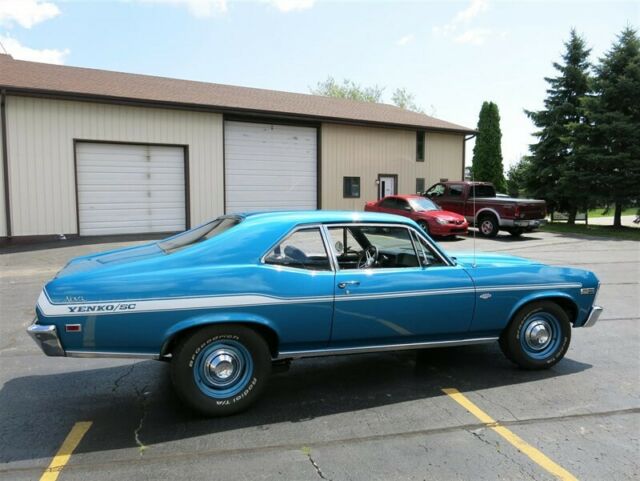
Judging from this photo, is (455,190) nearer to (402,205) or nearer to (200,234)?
(402,205)

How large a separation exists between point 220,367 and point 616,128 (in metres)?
21.1

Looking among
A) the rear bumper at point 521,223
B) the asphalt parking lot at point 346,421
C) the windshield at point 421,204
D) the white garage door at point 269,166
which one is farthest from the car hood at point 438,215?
the asphalt parking lot at point 346,421

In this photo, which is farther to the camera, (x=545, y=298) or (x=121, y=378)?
(x=545, y=298)

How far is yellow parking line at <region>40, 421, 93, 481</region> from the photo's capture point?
3.06m

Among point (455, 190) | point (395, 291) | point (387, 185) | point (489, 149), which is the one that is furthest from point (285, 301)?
point (489, 149)

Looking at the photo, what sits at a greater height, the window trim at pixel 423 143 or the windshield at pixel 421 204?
the window trim at pixel 423 143

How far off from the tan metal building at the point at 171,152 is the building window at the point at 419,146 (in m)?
0.05

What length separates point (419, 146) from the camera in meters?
23.7

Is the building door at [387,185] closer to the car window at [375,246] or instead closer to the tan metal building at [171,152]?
the tan metal building at [171,152]

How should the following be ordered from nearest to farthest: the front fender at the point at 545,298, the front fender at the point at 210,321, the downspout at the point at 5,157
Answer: the front fender at the point at 210,321 < the front fender at the point at 545,298 < the downspout at the point at 5,157

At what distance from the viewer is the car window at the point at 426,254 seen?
453 cm

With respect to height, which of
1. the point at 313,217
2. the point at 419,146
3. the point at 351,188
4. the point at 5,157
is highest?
the point at 419,146

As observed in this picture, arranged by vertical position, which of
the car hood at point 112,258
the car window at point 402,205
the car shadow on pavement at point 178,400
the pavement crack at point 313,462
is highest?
the car window at point 402,205

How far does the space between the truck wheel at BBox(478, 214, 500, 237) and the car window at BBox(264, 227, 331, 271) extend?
47.0ft
